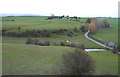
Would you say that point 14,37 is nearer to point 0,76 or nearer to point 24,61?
point 24,61

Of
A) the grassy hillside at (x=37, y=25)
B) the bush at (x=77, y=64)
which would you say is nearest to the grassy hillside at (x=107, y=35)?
the grassy hillside at (x=37, y=25)

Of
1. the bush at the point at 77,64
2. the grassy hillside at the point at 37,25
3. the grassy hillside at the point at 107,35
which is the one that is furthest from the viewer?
the grassy hillside at the point at 37,25

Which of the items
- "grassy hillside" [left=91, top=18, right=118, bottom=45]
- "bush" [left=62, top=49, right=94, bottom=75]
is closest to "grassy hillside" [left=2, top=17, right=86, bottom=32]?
"grassy hillside" [left=91, top=18, right=118, bottom=45]

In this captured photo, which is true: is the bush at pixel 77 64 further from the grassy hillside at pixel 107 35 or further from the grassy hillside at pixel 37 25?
the grassy hillside at pixel 37 25

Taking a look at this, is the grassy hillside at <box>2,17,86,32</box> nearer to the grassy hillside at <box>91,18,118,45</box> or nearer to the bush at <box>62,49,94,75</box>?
the grassy hillside at <box>91,18,118,45</box>

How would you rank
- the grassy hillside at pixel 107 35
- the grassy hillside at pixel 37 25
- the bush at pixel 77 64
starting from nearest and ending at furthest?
the bush at pixel 77 64 < the grassy hillside at pixel 107 35 < the grassy hillside at pixel 37 25

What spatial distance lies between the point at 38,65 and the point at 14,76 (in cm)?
545

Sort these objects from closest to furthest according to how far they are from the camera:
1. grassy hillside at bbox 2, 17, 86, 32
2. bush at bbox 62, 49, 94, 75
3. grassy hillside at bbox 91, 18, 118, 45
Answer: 1. bush at bbox 62, 49, 94, 75
2. grassy hillside at bbox 91, 18, 118, 45
3. grassy hillside at bbox 2, 17, 86, 32

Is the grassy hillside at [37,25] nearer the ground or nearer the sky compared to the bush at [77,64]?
nearer the sky

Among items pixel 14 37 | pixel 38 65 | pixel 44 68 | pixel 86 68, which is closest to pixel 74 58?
pixel 86 68

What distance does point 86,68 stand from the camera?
16.1 metres

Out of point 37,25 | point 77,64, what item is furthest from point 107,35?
point 77,64

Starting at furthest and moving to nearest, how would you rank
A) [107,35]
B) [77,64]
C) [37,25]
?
[37,25] → [107,35] → [77,64]

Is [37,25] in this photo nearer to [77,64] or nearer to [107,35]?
[107,35]
